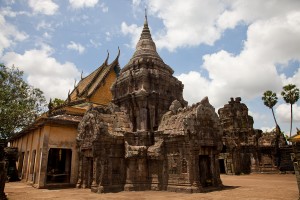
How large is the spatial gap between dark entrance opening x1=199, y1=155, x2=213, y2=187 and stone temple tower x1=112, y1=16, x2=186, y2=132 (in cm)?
359

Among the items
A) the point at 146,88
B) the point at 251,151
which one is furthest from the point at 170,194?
the point at 251,151

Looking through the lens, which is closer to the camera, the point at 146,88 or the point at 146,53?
the point at 146,88

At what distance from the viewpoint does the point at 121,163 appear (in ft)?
48.9

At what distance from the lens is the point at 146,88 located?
644 inches

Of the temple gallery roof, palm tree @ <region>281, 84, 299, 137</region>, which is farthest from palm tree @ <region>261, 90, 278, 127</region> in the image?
the temple gallery roof

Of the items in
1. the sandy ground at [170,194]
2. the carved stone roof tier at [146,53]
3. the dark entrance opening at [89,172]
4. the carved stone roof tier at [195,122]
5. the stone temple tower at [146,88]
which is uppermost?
the carved stone roof tier at [146,53]

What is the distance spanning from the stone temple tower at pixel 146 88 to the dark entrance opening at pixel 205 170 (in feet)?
11.8

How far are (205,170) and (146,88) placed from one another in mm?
6421

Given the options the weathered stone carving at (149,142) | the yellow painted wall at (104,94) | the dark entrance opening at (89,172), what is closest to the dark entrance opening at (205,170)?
the weathered stone carving at (149,142)

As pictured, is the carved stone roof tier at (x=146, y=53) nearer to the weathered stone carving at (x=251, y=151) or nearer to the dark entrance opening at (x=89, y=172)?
the dark entrance opening at (x=89, y=172)

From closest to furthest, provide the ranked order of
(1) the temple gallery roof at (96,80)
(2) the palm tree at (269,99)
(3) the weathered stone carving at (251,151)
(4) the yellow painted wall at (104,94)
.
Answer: (4) the yellow painted wall at (104,94), (1) the temple gallery roof at (96,80), (3) the weathered stone carving at (251,151), (2) the palm tree at (269,99)

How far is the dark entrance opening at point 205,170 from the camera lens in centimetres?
1465

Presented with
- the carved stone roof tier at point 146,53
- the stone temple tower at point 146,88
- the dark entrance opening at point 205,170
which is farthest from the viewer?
the carved stone roof tier at point 146,53

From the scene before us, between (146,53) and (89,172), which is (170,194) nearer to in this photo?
(89,172)
